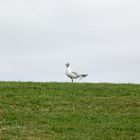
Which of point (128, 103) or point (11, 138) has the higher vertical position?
point (128, 103)

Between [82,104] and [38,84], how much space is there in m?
4.38

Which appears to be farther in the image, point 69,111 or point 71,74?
point 71,74

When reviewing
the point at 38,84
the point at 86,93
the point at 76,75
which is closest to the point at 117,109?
the point at 86,93

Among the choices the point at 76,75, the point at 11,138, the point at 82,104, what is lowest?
the point at 11,138

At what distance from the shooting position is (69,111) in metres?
20.9

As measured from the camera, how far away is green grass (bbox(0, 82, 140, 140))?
17812 millimetres

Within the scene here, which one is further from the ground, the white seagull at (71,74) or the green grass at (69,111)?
the white seagull at (71,74)

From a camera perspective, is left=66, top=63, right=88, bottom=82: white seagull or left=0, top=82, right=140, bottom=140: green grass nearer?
left=0, top=82, right=140, bottom=140: green grass

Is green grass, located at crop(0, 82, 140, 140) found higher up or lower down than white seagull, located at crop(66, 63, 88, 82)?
lower down

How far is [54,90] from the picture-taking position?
24.7 metres

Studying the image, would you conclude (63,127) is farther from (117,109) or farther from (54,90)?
(54,90)

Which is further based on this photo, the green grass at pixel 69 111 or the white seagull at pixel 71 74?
the white seagull at pixel 71 74

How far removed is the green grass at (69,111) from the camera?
1781 cm

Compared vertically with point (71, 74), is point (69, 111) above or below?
below
